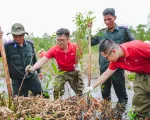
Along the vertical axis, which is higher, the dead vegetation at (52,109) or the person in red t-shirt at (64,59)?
the person in red t-shirt at (64,59)

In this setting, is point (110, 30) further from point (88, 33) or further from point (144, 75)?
point (144, 75)

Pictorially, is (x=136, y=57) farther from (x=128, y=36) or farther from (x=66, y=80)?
(x=66, y=80)

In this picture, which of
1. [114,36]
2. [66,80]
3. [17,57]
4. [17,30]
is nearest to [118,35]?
[114,36]

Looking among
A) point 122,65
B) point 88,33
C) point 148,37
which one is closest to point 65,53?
point 88,33

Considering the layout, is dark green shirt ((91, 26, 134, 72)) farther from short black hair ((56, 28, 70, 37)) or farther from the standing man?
short black hair ((56, 28, 70, 37))

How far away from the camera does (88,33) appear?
13.1ft

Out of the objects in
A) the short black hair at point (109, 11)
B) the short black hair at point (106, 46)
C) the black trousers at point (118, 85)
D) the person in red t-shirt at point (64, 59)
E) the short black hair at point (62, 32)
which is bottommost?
the black trousers at point (118, 85)

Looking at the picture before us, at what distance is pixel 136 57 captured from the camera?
11.4 ft

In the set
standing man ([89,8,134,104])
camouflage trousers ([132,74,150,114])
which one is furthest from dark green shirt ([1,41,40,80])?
camouflage trousers ([132,74,150,114])

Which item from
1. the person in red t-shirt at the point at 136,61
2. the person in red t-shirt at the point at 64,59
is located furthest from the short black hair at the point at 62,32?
the person in red t-shirt at the point at 136,61

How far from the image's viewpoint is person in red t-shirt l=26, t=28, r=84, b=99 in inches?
171

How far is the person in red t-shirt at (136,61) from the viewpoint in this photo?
3395mm

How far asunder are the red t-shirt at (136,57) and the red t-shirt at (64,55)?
105 centimetres

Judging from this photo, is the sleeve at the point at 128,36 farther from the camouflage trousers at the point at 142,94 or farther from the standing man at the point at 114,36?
the camouflage trousers at the point at 142,94
